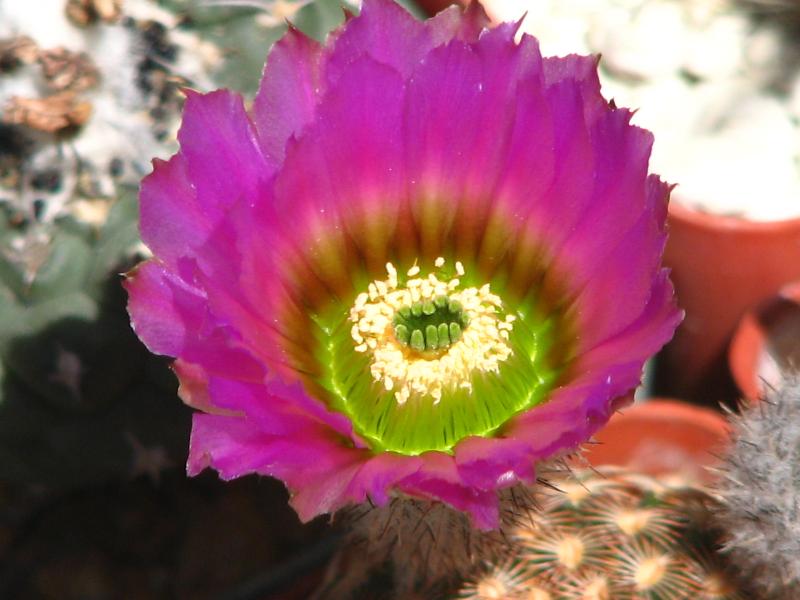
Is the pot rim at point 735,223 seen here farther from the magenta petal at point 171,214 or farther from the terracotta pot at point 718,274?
the magenta petal at point 171,214

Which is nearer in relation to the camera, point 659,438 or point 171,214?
point 171,214

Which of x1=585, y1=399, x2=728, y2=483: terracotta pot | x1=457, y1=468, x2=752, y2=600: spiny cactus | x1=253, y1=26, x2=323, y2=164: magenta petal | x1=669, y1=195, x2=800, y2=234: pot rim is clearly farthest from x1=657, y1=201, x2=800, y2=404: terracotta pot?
x1=253, y1=26, x2=323, y2=164: magenta petal

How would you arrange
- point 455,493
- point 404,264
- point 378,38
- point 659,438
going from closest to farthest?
point 455,493 → point 378,38 → point 404,264 → point 659,438

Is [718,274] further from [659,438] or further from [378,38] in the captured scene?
[378,38]

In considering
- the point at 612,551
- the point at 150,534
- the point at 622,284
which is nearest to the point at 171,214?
the point at 622,284

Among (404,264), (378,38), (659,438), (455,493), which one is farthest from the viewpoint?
(659,438)

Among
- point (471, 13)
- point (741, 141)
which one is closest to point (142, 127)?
point (471, 13)

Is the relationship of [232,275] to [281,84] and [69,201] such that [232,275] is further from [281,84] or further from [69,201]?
[69,201]
